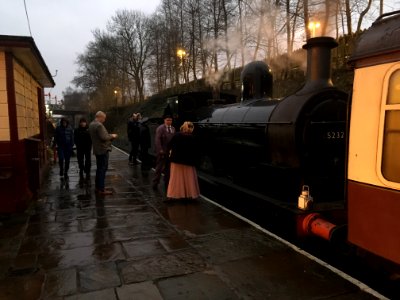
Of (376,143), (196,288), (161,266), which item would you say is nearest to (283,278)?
(196,288)

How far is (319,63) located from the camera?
5645 millimetres

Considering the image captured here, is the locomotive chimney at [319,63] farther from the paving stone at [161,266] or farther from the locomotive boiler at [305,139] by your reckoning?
the paving stone at [161,266]

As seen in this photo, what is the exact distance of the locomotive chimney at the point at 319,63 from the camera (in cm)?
557

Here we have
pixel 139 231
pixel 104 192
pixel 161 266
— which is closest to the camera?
pixel 161 266

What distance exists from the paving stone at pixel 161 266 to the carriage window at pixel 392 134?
223 cm

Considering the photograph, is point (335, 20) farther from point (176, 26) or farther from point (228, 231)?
point (176, 26)

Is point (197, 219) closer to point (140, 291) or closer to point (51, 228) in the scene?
point (51, 228)

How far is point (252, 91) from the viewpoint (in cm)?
792

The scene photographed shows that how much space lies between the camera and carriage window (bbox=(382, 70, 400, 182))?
2965mm

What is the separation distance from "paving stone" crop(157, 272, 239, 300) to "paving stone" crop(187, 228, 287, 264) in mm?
476

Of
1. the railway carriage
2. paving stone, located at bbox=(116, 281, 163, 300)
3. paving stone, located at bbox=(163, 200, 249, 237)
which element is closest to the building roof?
paving stone, located at bbox=(163, 200, 249, 237)

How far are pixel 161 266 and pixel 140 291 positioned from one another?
2.01 feet

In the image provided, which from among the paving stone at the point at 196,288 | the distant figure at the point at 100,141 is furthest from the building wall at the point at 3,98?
the paving stone at the point at 196,288

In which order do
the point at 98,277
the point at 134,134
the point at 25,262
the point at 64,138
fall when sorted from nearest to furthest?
1. the point at 98,277
2. the point at 25,262
3. the point at 64,138
4. the point at 134,134
